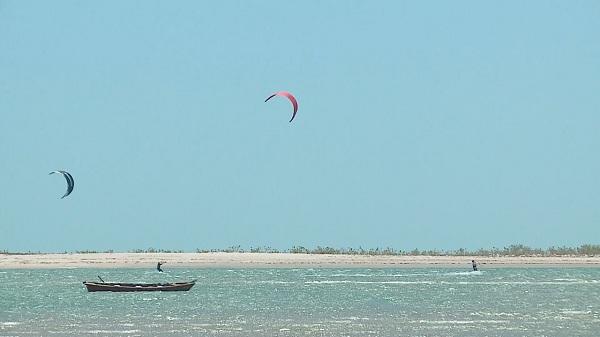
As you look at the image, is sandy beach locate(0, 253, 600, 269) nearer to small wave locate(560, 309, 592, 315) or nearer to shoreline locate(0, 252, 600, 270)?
shoreline locate(0, 252, 600, 270)

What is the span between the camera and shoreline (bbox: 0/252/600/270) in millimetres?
75375

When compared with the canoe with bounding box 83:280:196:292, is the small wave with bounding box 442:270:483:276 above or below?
above

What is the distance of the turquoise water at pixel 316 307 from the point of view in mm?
29438

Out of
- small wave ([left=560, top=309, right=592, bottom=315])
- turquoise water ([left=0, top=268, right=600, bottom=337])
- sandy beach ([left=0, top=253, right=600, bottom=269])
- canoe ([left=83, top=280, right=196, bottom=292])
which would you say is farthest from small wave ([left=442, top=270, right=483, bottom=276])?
small wave ([left=560, top=309, right=592, bottom=315])

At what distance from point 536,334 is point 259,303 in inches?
495

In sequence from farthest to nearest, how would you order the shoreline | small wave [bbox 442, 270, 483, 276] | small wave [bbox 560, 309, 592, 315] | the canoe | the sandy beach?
the sandy beach, the shoreline, small wave [bbox 442, 270, 483, 276], the canoe, small wave [bbox 560, 309, 592, 315]

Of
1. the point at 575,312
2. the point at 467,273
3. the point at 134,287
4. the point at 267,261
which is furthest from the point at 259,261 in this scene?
the point at 575,312

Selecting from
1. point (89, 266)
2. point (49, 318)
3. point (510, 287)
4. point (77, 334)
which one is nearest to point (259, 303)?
point (49, 318)

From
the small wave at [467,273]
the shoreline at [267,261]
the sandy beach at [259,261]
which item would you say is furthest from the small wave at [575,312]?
the sandy beach at [259,261]

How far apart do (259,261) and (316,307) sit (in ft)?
136

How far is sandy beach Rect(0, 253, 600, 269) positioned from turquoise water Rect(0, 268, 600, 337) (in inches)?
603

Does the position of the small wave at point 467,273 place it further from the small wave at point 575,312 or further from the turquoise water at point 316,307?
the small wave at point 575,312

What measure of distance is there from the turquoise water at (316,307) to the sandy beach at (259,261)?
50.2ft

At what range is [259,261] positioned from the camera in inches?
3071
